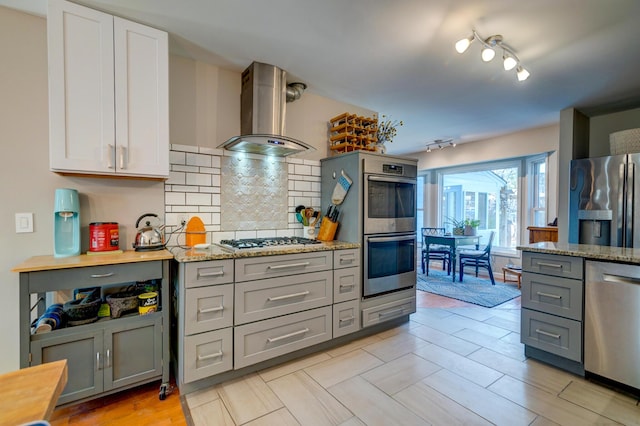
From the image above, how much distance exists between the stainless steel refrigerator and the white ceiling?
2.51ft

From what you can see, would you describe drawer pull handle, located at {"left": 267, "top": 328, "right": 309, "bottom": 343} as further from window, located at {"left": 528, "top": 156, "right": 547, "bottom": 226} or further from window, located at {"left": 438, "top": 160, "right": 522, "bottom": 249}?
window, located at {"left": 438, "top": 160, "right": 522, "bottom": 249}

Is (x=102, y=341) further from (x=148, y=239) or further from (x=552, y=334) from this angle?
(x=552, y=334)

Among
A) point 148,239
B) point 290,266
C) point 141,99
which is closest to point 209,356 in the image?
point 290,266

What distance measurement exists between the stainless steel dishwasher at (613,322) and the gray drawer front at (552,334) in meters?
0.05

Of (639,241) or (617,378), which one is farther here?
(639,241)

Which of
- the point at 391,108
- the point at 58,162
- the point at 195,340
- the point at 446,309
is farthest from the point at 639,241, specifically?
the point at 58,162

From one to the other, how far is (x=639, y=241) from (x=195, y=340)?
4153mm

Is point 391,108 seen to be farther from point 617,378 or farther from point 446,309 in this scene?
point 617,378

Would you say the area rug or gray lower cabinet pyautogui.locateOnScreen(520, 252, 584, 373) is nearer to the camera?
gray lower cabinet pyautogui.locateOnScreen(520, 252, 584, 373)

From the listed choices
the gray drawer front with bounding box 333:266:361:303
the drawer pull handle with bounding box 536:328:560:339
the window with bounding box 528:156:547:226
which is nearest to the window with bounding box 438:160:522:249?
the window with bounding box 528:156:547:226

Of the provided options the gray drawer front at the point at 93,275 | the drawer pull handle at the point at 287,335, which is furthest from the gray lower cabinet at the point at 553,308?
the gray drawer front at the point at 93,275

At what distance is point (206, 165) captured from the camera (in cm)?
246

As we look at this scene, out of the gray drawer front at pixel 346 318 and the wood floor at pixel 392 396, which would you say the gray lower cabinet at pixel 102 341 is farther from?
the gray drawer front at pixel 346 318

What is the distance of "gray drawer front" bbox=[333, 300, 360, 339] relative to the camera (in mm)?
2453
